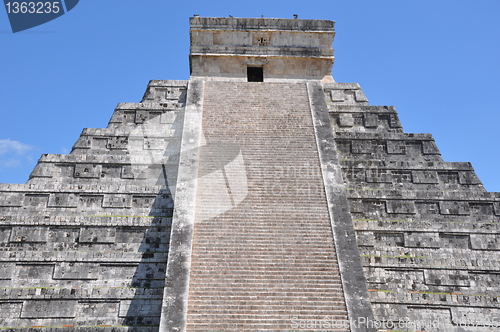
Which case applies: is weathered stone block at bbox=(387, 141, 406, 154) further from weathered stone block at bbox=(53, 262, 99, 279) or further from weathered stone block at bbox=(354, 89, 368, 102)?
weathered stone block at bbox=(53, 262, 99, 279)

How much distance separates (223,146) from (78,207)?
13.3 feet

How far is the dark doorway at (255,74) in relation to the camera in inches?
720

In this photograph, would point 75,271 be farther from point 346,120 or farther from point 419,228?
point 346,120

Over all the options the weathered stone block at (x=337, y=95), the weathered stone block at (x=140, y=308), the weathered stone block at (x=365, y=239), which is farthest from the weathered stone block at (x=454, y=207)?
the weathered stone block at (x=140, y=308)

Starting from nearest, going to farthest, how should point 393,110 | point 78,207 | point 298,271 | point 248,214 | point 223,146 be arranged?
point 298,271 → point 248,214 → point 78,207 → point 223,146 → point 393,110

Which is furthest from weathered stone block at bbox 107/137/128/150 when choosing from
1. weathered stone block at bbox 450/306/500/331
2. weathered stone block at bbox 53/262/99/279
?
weathered stone block at bbox 450/306/500/331

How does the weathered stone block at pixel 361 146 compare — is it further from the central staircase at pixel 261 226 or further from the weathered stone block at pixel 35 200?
the weathered stone block at pixel 35 200

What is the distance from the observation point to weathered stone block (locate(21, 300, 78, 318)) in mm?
10867

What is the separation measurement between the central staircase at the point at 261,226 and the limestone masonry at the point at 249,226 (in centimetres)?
3

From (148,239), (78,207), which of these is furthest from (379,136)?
(78,207)

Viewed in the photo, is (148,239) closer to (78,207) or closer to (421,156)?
(78,207)

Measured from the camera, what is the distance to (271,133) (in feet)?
45.8

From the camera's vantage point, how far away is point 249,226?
36.9ft

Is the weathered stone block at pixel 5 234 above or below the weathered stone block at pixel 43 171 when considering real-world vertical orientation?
below
